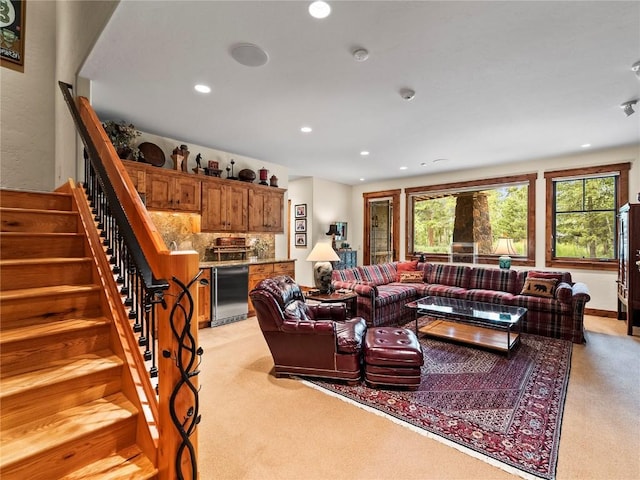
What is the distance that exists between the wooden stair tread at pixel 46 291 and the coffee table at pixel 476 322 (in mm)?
3433

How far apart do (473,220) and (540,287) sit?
2628mm

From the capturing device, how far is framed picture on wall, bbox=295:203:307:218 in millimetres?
7574

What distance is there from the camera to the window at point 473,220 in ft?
19.5

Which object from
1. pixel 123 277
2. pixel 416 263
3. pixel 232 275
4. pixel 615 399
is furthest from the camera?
pixel 416 263

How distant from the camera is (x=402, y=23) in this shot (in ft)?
6.93

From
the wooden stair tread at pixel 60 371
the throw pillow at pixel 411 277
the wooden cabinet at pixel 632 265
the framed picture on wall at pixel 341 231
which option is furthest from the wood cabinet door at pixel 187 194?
the wooden cabinet at pixel 632 265

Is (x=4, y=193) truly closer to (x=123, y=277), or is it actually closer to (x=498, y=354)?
(x=123, y=277)

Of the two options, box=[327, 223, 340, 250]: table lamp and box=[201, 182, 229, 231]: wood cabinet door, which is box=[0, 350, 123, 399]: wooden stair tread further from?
box=[327, 223, 340, 250]: table lamp

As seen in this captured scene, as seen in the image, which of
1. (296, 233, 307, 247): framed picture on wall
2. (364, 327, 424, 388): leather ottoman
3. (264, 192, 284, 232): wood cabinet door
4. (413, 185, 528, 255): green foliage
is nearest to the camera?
(364, 327, 424, 388): leather ottoman

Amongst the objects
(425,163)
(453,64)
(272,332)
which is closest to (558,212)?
(425,163)

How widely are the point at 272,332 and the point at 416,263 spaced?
13.0ft

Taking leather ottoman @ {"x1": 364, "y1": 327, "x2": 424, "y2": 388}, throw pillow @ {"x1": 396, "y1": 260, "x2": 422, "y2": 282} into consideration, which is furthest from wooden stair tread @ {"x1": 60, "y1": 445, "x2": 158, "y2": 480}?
throw pillow @ {"x1": 396, "y1": 260, "x2": 422, "y2": 282}

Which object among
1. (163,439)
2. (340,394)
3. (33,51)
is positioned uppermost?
(33,51)

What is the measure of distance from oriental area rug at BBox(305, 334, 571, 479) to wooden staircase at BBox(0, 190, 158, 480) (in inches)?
64.8
